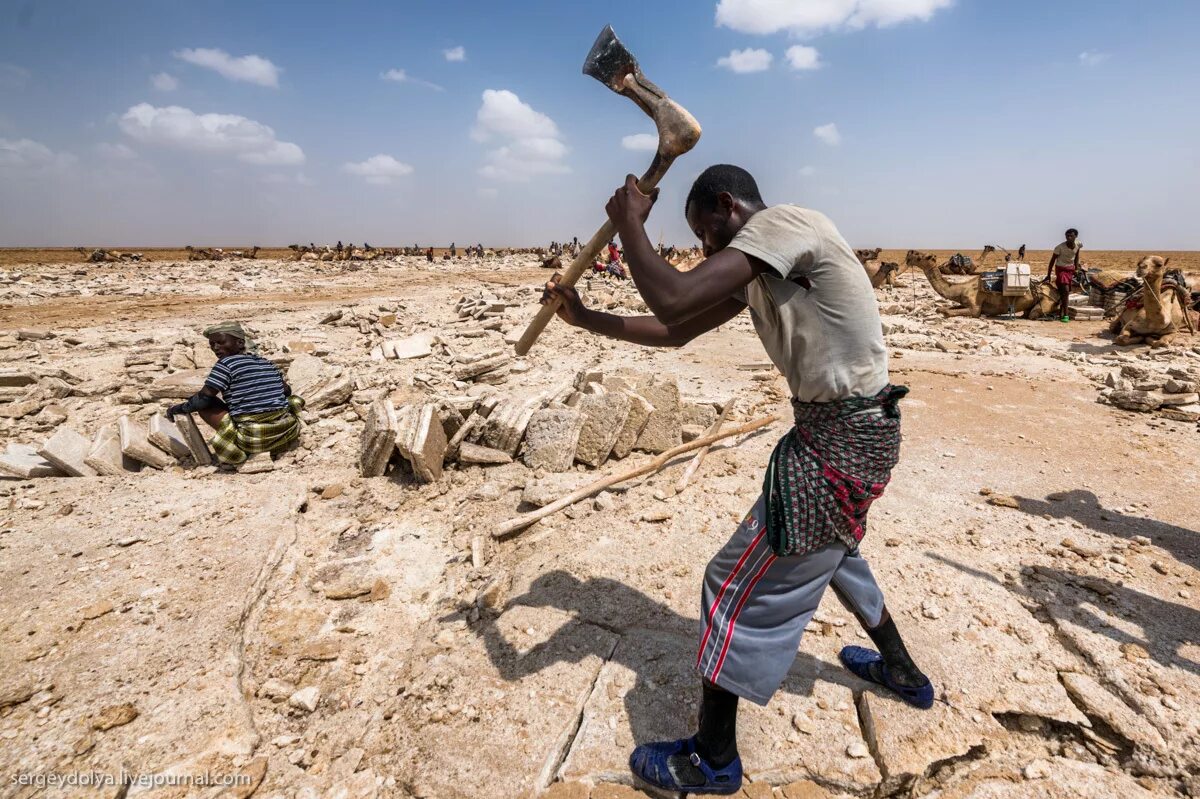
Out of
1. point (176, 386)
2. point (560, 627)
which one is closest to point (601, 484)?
point (560, 627)

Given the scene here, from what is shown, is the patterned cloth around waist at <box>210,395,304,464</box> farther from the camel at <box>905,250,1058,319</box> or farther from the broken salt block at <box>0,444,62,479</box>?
the camel at <box>905,250,1058,319</box>

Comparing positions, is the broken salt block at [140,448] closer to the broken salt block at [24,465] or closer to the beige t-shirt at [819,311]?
the broken salt block at [24,465]

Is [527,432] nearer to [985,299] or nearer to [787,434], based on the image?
[787,434]

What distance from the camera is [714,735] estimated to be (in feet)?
5.38

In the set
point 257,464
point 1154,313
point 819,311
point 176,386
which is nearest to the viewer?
point 819,311

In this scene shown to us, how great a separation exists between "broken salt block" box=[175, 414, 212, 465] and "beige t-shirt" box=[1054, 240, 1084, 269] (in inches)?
562

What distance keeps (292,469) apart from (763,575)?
4.20 m

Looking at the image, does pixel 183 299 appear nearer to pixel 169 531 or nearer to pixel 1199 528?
pixel 169 531

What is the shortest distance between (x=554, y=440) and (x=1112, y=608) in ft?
10.5

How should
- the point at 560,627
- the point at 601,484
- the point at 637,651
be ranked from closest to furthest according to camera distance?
the point at 637,651 < the point at 560,627 < the point at 601,484

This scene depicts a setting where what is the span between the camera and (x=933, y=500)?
3.60m

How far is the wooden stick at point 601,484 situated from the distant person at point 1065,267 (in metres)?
10.7

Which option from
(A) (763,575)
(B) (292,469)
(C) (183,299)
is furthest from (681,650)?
(C) (183,299)

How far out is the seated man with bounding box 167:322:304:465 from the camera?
4375 mm
